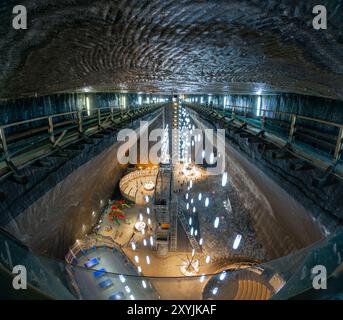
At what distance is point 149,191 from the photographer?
1641 centimetres

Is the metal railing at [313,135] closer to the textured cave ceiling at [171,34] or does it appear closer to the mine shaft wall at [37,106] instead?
the textured cave ceiling at [171,34]

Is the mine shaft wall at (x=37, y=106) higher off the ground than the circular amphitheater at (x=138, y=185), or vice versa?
the mine shaft wall at (x=37, y=106)

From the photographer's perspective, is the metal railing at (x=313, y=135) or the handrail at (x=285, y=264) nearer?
the handrail at (x=285, y=264)

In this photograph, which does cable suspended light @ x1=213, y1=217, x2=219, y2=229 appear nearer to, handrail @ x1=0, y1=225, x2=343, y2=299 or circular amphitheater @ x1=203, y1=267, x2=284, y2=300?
circular amphitheater @ x1=203, y1=267, x2=284, y2=300

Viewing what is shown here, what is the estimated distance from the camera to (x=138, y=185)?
17016 millimetres

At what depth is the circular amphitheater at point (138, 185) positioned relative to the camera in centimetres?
1543

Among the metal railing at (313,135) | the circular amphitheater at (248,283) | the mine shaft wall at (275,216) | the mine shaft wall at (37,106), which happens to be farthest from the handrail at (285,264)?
the mine shaft wall at (37,106)

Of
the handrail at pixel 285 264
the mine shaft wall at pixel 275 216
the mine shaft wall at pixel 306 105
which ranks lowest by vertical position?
the mine shaft wall at pixel 275 216

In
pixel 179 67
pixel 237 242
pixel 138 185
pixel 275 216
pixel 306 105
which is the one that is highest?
pixel 179 67

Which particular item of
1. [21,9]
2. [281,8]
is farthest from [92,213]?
[281,8]

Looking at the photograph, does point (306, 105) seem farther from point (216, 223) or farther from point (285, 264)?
point (216, 223)

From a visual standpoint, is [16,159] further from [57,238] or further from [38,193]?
[57,238]

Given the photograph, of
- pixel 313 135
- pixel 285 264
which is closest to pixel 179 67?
pixel 285 264

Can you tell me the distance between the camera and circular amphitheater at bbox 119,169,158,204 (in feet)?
50.6
